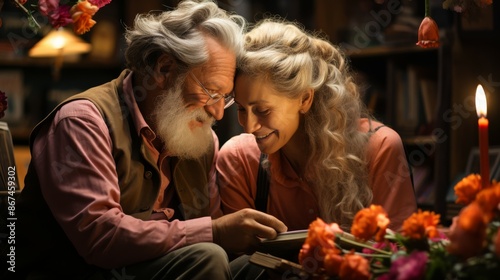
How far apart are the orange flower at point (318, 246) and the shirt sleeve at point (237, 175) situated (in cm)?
80

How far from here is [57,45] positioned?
13.4 ft

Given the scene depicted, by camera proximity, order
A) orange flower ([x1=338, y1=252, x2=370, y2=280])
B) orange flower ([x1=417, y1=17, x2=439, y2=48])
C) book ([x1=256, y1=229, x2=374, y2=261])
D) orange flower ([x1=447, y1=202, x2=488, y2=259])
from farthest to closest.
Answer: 1. orange flower ([x1=417, y1=17, x2=439, y2=48])
2. book ([x1=256, y1=229, x2=374, y2=261])
3. orange flower ([x1=338, y1=252, x2=370, y2=280])
4. orange flower ([x1=447, y1=202, x2=488, y2=259])

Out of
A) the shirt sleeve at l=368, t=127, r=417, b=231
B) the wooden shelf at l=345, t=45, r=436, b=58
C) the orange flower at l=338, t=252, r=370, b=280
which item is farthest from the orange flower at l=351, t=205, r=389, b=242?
the wooden shelf at l=345, t=45, r=436, b=58

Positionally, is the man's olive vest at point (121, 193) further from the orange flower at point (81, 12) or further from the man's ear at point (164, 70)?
the orange flower at point (81, 12)

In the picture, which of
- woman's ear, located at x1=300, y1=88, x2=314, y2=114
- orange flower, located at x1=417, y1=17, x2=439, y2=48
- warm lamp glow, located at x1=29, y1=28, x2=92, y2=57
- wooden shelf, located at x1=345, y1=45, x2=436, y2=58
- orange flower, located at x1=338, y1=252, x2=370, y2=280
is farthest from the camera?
warm lamp glow, located at x1=29, y1=28, x2=92, y2=57

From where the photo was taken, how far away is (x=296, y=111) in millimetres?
2461

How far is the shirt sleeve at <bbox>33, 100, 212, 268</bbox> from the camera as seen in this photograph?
6.72ft

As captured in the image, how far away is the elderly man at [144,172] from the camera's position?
2.05 meters

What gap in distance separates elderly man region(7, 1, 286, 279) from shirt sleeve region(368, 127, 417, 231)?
1.48 ft

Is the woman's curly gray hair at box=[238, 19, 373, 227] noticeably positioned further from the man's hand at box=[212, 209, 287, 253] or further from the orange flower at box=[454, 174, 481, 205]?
the orange flower at box=[454, 174, 481, 205]

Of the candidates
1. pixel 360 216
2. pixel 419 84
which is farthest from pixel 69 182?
pixel 419 84

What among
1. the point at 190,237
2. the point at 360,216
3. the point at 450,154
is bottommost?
the point at 450,154

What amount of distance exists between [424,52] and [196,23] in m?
1.77

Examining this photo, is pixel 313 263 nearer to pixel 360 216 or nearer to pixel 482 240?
pixel 360 216
